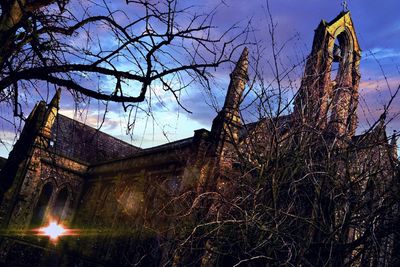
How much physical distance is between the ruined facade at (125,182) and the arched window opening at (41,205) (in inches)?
2.6

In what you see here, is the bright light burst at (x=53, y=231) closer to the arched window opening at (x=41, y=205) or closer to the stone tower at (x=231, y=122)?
the arched window opening at (x=41, y=205)

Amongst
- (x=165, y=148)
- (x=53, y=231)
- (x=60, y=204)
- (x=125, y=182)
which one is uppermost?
(x=165, y=148)

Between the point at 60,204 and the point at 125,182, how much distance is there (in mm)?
7456

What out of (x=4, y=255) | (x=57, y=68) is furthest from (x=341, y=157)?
(x=4, y=255)

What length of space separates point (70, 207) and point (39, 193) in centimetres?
232

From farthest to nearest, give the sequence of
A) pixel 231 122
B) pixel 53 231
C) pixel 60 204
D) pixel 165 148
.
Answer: pixel 60 204 → pixel 53 231 → pixel 165 148 → pixel 231 122

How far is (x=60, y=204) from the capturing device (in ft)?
86.2

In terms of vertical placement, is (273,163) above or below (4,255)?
above

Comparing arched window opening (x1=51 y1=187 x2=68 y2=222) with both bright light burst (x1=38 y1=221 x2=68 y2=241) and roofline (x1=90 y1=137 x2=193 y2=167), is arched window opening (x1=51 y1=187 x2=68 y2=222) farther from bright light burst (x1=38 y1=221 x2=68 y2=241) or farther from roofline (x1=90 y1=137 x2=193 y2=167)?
roofline (x1=90 y1=137 x2=193 y2=167)

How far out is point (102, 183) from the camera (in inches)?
960

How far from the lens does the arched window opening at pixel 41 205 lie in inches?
990

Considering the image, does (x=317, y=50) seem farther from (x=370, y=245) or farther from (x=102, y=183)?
(x=102, y=183)

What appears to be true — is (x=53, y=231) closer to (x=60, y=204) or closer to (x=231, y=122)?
(x=60, y=204)

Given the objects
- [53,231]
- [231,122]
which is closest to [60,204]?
[53,231]
